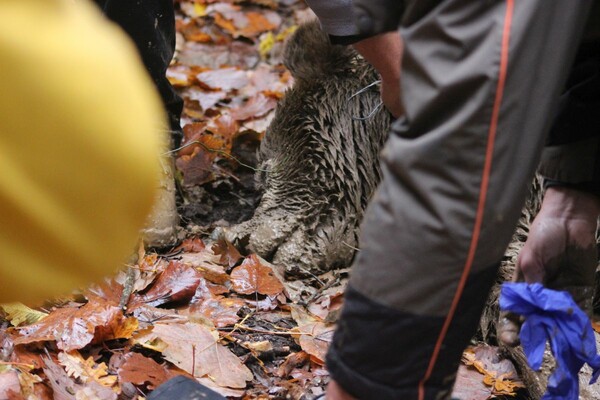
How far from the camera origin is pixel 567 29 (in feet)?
4.55

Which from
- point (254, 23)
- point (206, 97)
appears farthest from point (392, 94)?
point (254, 23)

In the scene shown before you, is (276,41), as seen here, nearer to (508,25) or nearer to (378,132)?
(378,132)

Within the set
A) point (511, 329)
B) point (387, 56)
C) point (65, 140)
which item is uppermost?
point (65, 140)

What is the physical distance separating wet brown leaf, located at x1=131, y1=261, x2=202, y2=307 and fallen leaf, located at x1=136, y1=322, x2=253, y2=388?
0.25m

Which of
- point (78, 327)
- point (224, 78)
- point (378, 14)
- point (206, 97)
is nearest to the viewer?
point (378, 14)

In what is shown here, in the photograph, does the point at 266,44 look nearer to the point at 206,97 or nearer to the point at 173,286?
the point at 206,97

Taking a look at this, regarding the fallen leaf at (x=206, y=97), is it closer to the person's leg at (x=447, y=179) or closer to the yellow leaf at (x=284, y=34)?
the yellow leaf at (x=284, y=34)

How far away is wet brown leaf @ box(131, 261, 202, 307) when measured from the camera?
265 centimetres

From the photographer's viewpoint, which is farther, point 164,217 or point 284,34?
point 284,34

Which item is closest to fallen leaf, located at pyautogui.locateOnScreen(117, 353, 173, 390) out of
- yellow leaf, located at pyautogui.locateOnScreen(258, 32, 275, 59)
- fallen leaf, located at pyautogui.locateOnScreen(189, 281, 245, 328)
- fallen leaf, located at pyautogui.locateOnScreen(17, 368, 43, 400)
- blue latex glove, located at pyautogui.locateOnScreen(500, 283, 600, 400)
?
fallen leaf, located at pyautogui.locateOnScreen(17, 368, 43, 400)

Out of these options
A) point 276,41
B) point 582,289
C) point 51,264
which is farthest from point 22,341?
point 276,41

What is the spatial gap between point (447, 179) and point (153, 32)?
206cm

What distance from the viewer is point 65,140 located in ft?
4.39

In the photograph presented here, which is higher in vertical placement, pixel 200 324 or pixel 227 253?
pixel 200 324
